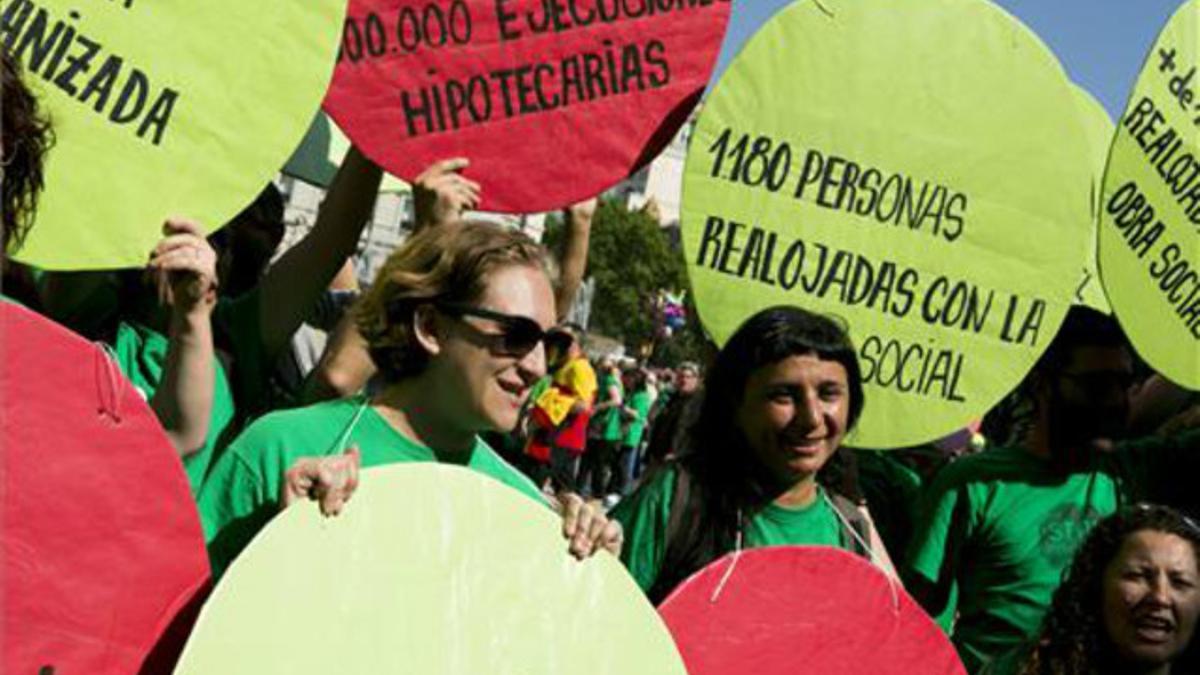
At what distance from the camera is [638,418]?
15.4 m

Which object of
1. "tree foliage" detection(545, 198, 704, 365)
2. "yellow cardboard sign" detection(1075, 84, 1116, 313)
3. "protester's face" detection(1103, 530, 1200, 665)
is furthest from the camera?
"tree foliage" detection(545, 198, 704, 365)

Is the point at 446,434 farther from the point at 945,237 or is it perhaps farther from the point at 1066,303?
the point at 1066,303

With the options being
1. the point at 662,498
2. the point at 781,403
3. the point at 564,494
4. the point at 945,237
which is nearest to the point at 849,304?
the point at 945,237

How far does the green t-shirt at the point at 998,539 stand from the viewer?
2969mm

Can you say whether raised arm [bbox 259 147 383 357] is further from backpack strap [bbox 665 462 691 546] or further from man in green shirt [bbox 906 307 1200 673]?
man in green shirt [bbox 906 307 1200 673]

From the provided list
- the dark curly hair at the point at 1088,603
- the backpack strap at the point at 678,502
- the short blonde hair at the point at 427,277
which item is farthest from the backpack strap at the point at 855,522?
the short blonde hair at the point at 427,277

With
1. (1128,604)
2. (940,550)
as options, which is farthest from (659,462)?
(1128,604)

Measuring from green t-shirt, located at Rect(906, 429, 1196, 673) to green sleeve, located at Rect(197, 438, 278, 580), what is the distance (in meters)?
1.58

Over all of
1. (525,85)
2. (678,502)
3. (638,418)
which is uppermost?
(525,85)

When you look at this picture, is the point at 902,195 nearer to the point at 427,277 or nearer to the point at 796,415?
the point at 796,415

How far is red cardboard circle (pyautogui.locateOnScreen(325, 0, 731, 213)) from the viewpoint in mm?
2439

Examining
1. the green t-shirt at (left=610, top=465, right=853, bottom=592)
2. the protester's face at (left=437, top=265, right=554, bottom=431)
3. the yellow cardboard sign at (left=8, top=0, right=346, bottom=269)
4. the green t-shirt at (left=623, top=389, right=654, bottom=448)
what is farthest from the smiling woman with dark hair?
the green t-shirt at (left=623, top=389, right=654, bottom=448)

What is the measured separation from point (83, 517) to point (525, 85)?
1208mm

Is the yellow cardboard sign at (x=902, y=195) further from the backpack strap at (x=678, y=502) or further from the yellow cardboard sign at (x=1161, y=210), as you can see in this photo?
the backpack strap at (x=678, y=502)
